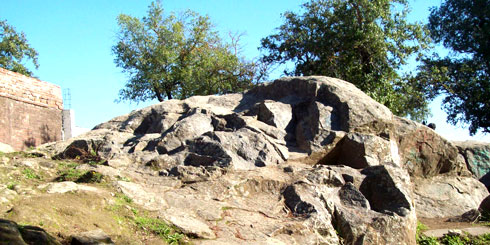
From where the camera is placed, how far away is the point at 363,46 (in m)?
16.3

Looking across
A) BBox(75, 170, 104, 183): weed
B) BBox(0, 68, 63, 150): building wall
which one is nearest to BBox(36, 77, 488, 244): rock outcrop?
BBox(75, 170, 104, 183): weed

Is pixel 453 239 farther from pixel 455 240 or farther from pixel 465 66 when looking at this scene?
pixel 465 66

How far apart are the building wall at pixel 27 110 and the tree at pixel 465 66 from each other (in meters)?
13.5

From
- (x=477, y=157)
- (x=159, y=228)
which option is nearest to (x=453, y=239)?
(x=159, y=228)

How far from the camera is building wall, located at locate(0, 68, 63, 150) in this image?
13664 mm

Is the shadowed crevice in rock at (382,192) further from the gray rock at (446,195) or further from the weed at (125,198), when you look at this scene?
the weed at (125,198)

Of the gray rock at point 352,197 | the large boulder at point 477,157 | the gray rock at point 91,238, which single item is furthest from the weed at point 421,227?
the gray rock at point 91,238

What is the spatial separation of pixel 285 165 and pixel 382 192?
1419mm

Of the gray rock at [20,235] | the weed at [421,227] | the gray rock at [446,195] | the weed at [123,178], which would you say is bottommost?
the weed at [421,227]

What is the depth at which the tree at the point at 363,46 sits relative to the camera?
16.1 metres

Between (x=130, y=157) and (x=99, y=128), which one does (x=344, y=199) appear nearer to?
(x=130, y=157)

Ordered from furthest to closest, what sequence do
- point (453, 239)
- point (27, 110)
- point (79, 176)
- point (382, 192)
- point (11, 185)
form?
point (27, 110)
point (453, 239)
point (382, 192)
point (79, 176)
point (11, 185)

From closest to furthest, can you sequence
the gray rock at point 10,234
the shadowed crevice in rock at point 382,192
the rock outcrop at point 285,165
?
the gray rock at point 10,234 < the rock outcrop at point 285,165 < the shadowed crevice in rock at point 382,192

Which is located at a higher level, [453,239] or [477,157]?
[477,157]
